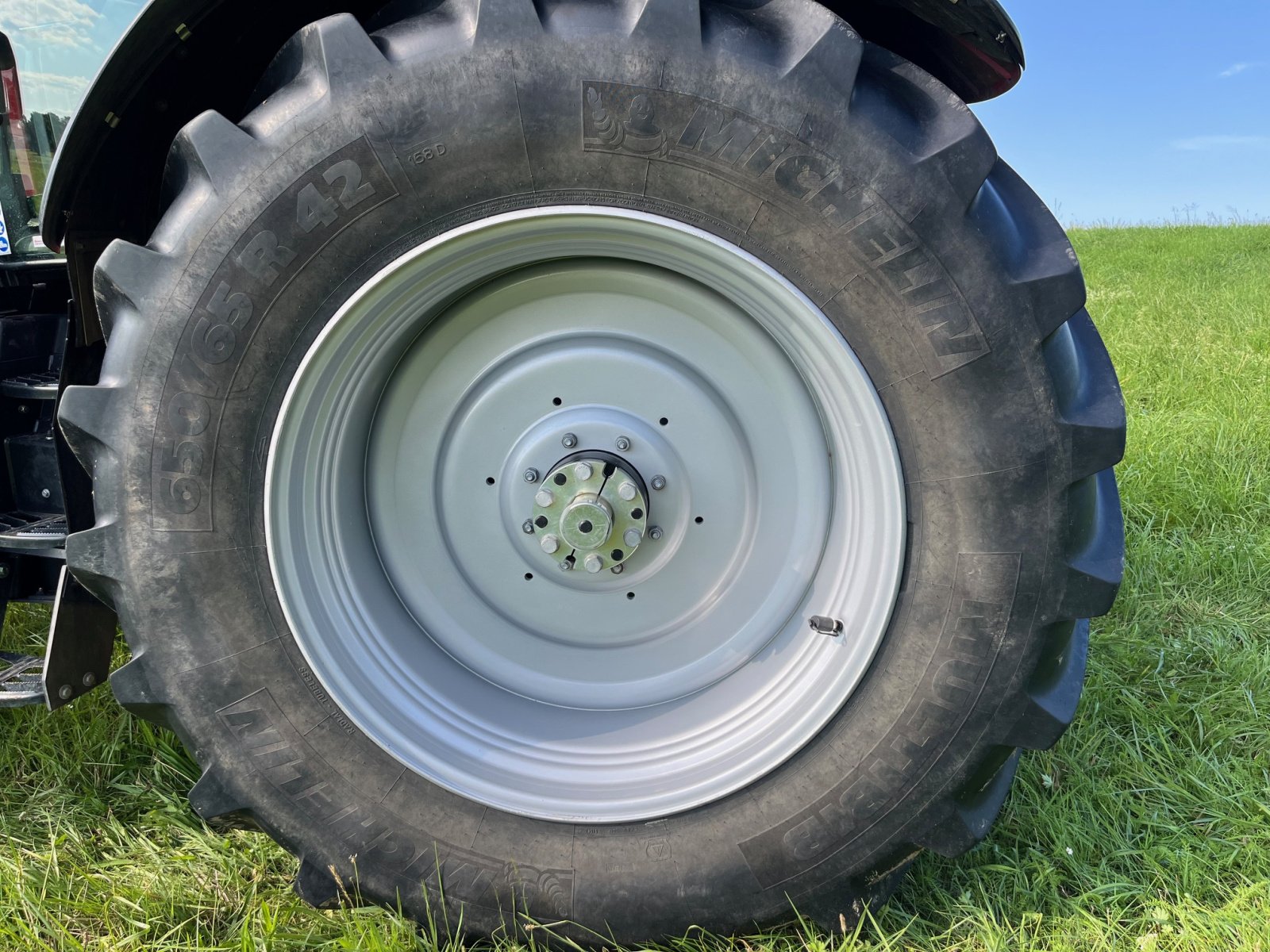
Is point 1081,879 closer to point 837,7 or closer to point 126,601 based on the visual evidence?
point 837,7

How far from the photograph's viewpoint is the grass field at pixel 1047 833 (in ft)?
4.96

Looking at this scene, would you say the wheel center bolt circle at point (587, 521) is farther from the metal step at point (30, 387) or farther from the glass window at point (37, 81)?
the glass window at point (37, 81)

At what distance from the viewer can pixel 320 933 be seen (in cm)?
151

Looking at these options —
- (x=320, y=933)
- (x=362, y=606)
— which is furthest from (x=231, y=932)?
(x=362, y=606)

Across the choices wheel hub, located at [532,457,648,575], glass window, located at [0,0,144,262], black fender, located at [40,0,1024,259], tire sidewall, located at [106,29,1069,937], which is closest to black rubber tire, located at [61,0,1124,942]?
tire sidewall, located at [106,29,1069,937]

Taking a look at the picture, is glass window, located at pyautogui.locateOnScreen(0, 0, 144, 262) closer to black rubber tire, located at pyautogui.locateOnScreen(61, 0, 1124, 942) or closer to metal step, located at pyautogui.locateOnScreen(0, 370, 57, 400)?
metal step, located at pyautogui.locateOnScreen(0, 370, 57, 400)

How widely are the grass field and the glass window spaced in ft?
3.79

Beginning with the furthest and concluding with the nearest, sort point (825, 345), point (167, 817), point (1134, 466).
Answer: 1. point (1134, 466)
2. point (167, 817)
3. point (825, 345)

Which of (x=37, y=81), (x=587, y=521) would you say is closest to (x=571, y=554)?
(x=587, y=521)

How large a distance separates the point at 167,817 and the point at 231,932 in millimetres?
429

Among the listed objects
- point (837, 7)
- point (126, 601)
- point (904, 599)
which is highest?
point (837, 7)

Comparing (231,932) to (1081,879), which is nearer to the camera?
(231,932)

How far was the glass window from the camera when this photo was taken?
71.0 inches

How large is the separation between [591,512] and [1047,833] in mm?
1143
